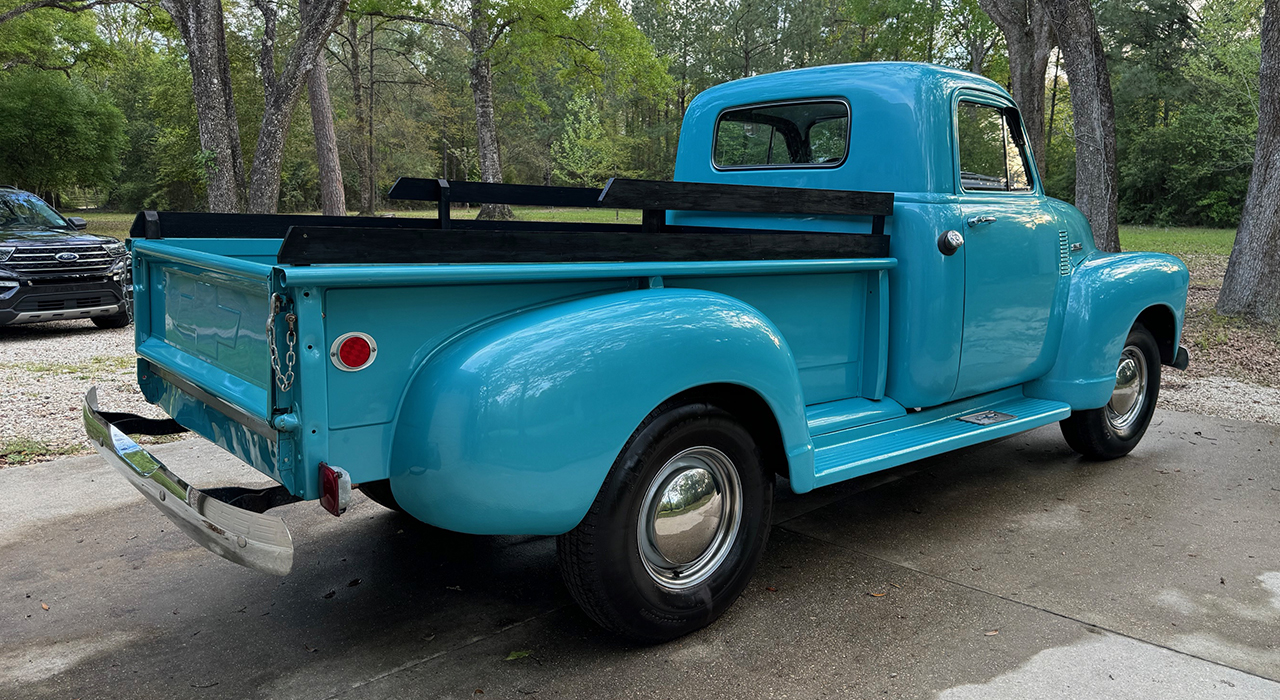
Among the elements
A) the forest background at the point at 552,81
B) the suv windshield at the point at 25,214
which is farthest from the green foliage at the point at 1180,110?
the suv windshield at the point at 25,214

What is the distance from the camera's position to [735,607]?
10.6 ft

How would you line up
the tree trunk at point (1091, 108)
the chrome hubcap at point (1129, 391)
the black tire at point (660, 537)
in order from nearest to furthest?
1. the black tire at point (660, 537)
2. the chrome hubcap at point (1129, 391)
3. the tree trunk at point (1091, 108)

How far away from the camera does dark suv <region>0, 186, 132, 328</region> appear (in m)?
8.84

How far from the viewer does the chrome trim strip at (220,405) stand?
2.49 meters

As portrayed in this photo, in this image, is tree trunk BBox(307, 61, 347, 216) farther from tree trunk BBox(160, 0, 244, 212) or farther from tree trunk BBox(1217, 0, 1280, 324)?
tree trunk BBox(1217, 0, 1280, 324)

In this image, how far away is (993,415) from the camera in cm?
422

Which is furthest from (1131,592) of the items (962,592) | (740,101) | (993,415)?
(740,101)

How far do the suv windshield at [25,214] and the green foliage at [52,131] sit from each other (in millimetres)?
18802

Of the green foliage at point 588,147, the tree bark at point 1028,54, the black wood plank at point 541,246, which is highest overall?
the green foliage at point 588,147

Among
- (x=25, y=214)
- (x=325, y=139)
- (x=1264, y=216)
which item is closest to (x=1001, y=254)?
(x=1264, y=216)

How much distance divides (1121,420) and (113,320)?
9.87 meters

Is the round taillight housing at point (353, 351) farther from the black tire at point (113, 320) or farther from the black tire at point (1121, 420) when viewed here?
the black tire at point (113, 320)

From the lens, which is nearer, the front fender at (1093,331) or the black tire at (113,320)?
the front fender at (1093,331)

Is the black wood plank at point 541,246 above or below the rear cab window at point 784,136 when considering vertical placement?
below
